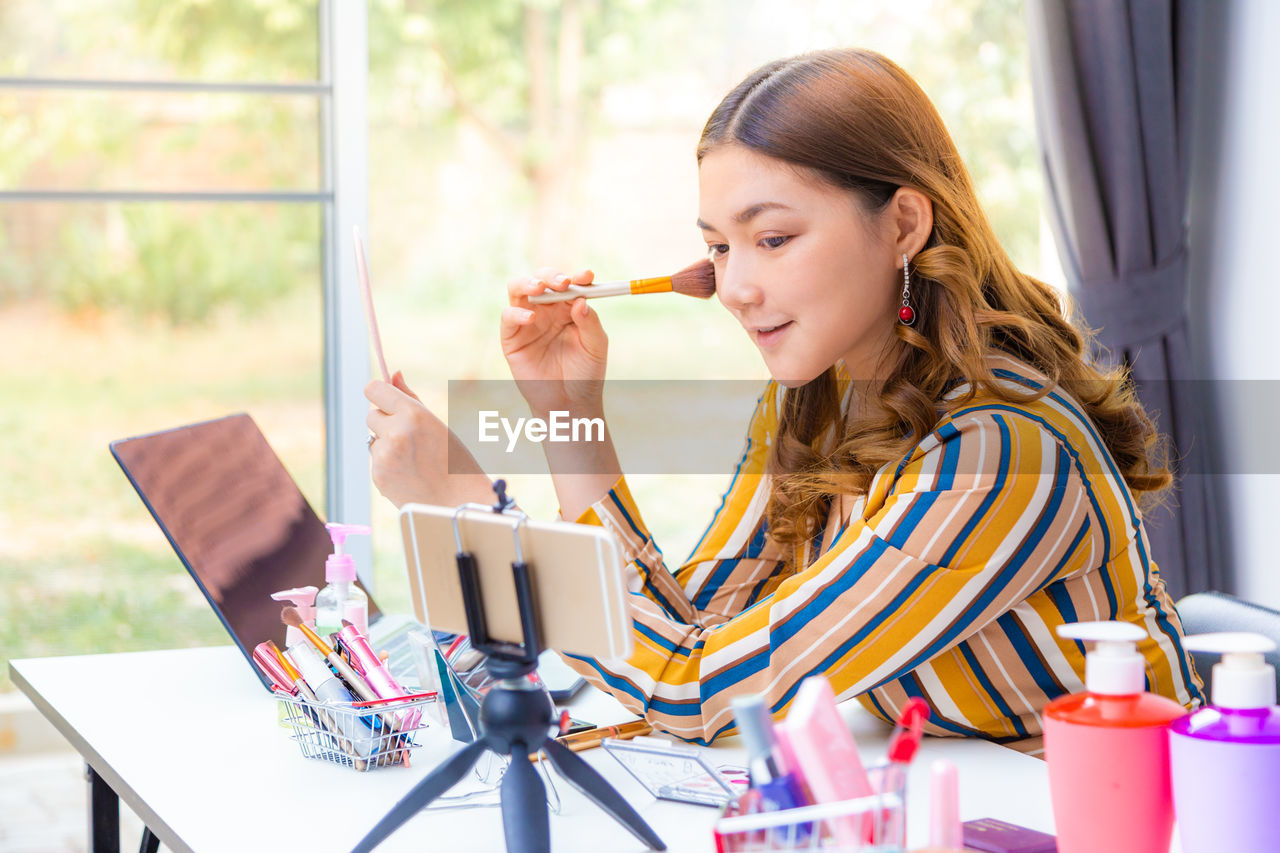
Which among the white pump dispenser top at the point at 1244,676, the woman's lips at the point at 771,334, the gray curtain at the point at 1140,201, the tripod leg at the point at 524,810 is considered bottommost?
the tripod leg at the point at 524,810

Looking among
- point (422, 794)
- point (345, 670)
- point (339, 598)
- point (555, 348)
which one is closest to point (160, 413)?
point (555, 348)

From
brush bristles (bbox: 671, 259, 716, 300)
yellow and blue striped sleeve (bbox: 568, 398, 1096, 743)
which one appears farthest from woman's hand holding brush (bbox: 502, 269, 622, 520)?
yellow and blue striped sleeve (bbox: 568, 398, 1096, 743)

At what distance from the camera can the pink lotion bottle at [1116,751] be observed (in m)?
0.66

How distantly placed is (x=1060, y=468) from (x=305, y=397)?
14.7 ft

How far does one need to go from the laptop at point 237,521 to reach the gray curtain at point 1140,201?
1.58 meters

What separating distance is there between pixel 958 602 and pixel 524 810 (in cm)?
40

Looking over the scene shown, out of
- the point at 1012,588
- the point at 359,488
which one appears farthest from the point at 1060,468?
the point at 359,488

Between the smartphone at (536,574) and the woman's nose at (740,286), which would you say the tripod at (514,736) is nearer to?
the smartphone at (536,574)

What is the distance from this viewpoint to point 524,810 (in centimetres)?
77

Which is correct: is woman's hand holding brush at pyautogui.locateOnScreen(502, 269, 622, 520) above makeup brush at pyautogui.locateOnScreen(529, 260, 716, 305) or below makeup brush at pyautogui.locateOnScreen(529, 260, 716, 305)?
below

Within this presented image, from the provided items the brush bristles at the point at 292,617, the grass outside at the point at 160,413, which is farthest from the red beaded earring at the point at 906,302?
the grass outside at the point at 160,413

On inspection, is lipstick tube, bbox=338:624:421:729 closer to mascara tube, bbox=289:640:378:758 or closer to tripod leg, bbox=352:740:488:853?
mascara tube, bbox=289:640:378:758

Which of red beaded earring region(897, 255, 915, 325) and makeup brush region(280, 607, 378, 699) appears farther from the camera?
red beaded earring region(897, 255, 915, 325)

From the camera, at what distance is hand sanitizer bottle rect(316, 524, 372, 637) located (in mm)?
1135
